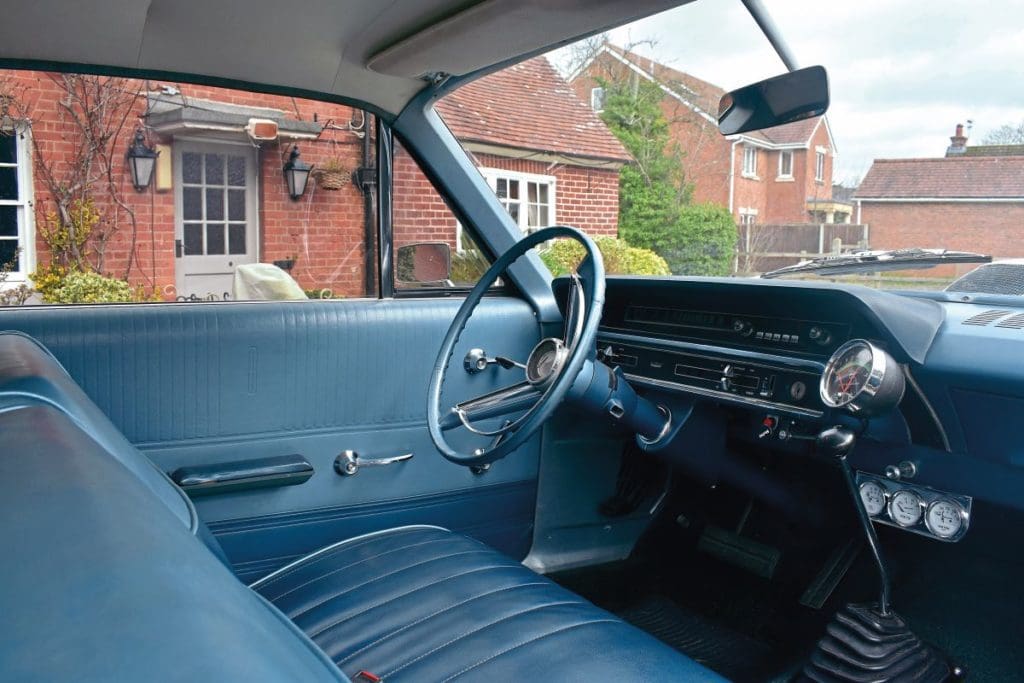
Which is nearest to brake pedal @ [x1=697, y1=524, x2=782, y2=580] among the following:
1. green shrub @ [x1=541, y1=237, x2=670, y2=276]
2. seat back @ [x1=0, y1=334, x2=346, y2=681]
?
green shrub @ [x1=541, y1=237, x2=670, y2=276]

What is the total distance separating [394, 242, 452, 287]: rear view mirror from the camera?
2.71 metres

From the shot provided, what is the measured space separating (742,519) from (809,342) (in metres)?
0.83

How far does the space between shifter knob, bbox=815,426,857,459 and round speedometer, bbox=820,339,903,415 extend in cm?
9

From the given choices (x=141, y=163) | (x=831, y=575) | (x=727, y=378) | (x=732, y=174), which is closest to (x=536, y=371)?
(x=727, y=378)

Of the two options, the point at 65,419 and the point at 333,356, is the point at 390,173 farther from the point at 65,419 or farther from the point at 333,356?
the point at 65,419

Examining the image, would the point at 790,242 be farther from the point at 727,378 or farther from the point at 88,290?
the point at 88,290

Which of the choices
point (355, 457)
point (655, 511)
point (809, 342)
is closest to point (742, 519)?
point (655, 511)

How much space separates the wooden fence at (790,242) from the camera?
2406 millimetres

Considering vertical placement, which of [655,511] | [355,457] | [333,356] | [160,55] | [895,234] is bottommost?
[655,511]

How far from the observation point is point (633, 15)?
2.10 metres

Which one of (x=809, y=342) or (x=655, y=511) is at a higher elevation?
(x=809, y=342)

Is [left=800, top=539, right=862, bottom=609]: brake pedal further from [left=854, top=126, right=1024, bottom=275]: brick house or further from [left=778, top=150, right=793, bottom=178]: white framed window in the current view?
[left=778, top=150, right=793, bottom=178]: white framed window

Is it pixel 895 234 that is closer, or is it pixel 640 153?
pixel 895 234

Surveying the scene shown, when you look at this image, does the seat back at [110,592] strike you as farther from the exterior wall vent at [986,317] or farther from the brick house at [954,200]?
the brick house at [954,200]
